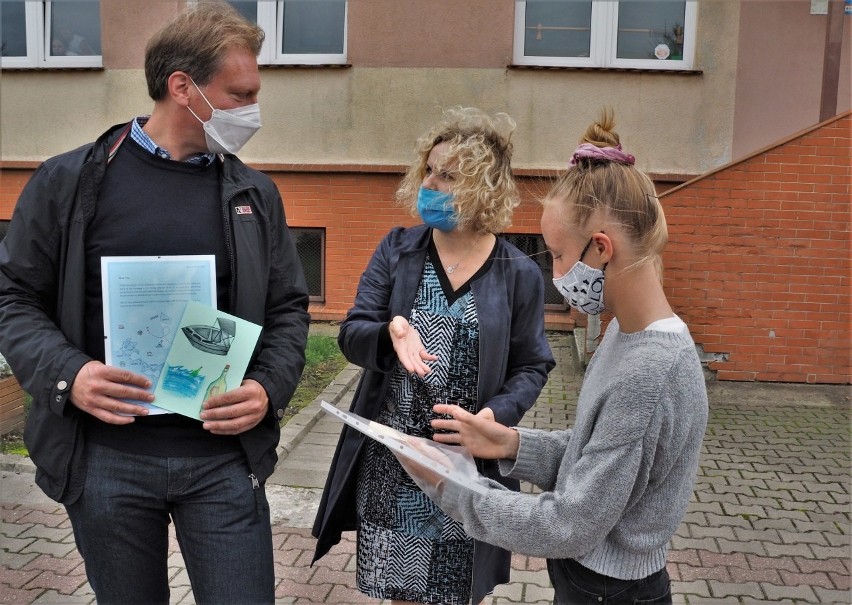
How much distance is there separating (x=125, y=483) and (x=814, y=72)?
8815mm

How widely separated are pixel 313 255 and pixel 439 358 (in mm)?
7402

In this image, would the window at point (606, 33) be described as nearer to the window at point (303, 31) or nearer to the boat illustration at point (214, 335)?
the window at point (303, 31)

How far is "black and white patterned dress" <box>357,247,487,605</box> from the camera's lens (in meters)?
2.52

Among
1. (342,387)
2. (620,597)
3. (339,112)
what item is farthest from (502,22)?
(620,597)

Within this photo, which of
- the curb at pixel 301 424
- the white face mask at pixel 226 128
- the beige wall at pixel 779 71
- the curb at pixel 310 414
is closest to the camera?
the white face mask at pixel 226 128

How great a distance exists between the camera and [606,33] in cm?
891

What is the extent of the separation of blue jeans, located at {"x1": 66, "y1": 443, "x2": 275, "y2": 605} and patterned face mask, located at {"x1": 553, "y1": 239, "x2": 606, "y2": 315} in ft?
3.61

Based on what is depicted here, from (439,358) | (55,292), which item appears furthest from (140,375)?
(439,358)

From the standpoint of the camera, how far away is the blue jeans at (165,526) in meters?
2.13

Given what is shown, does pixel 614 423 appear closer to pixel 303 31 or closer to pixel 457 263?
pixel 457 263

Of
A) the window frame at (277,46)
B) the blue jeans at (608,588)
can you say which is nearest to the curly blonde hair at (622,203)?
the blue jeans at (608,588)

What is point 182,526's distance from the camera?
2.24 metres

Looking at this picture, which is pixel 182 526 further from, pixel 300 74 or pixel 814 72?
pixel 814 72

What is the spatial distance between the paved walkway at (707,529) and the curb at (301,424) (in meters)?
0.01
